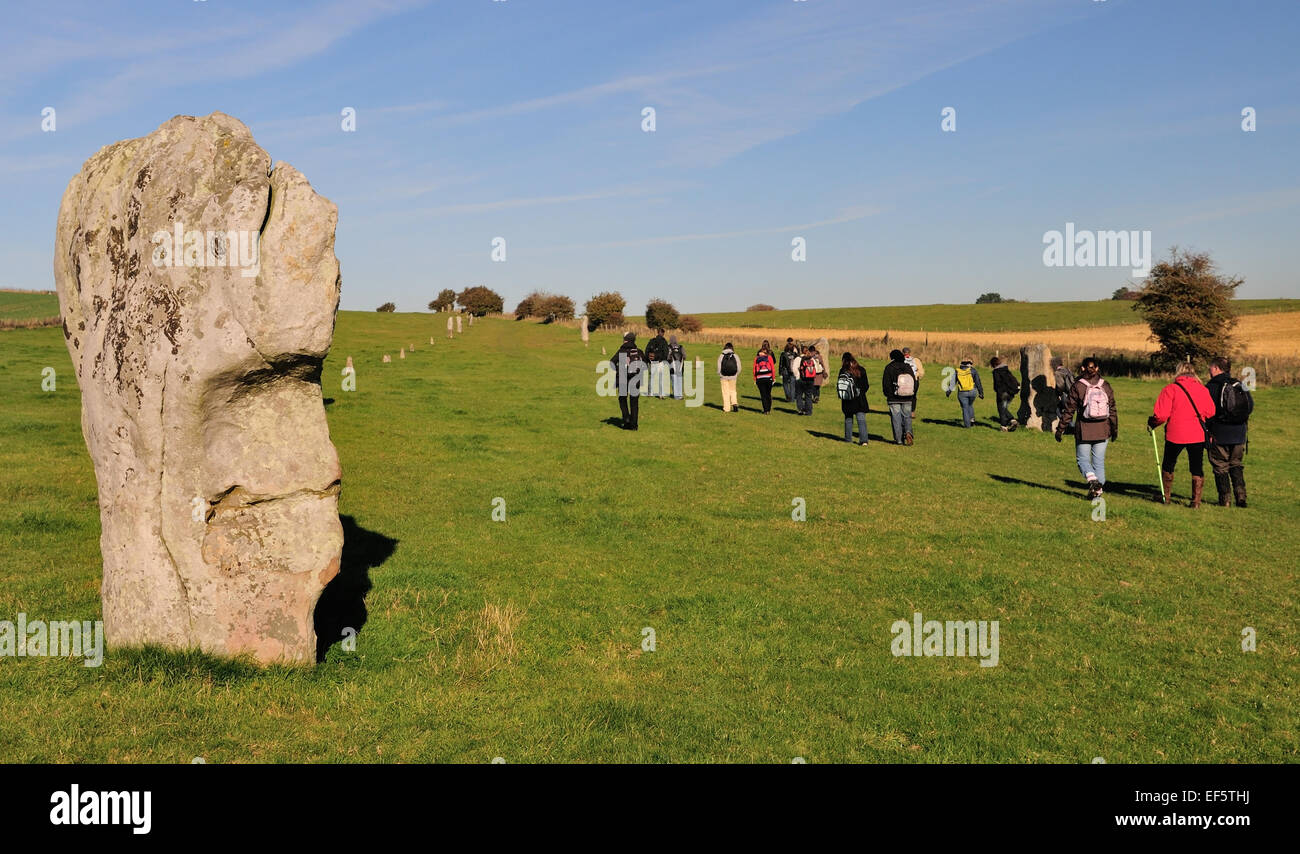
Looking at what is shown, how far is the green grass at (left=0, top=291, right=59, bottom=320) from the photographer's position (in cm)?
6694

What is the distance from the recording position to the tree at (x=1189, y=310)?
4534 cm

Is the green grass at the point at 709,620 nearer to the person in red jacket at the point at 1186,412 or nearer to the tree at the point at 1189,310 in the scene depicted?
the person in red jacket at the point at 1186,412

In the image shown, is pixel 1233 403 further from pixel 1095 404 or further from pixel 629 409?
pixel 629 409

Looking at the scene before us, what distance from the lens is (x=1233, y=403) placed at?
16625mm

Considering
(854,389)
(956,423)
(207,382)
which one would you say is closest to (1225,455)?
(854,389)

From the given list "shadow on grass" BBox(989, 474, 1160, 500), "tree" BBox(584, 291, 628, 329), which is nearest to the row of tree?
"tree" BBox(584, 291, 628, 329)

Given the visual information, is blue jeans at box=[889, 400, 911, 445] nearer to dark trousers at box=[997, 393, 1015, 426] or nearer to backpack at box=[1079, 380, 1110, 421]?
dark trousers at box=[997, 393, 1015, 426]

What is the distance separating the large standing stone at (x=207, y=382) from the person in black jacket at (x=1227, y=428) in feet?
55.1

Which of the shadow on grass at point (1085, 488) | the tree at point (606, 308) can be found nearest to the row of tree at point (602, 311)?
the tree at point (606, 308)

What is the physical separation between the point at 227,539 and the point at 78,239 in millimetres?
3189

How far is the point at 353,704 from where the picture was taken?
7379mm

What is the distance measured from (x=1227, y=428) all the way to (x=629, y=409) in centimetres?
1565

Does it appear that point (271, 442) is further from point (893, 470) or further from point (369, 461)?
point (893, 470)
